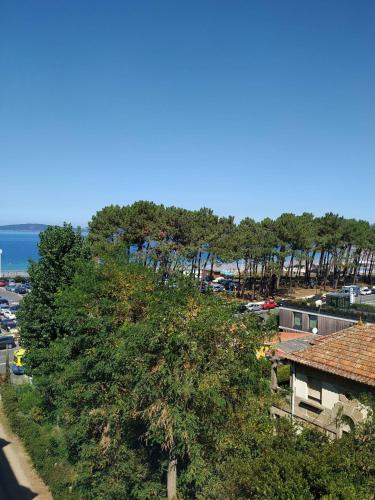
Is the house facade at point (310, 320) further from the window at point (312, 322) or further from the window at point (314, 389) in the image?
the window at point (314, 389)

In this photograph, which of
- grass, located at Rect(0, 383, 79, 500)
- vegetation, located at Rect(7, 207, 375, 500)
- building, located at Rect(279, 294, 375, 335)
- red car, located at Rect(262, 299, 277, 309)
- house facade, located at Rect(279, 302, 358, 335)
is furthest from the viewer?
red car, located at Rect(262, 299, 277, 309)

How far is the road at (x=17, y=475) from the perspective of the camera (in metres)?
22.1

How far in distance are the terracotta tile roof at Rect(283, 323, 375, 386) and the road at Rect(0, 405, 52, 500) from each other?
1482 centimetres

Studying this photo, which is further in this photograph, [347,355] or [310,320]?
[310,320]

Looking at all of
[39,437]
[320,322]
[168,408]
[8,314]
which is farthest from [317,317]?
[8,314]

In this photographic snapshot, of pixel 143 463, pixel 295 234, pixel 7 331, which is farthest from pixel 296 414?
pixel 295 234

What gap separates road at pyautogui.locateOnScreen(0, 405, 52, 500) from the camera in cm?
2211

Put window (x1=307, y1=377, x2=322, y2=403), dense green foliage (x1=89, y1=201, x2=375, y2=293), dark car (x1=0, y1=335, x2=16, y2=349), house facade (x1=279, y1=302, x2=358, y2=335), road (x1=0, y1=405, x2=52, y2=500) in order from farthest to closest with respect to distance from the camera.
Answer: dense green foliage (x1=89, y1=201, x2=375, y2=293) → dark car (x1=0, y1=335, x2=16, y2=349) → house facade (x1=279, y1=302, x2=358, y2=335) → road (x1=0, y1=405, x2=52, y2=500) → window (x1=307, y1=377, x2=322, y2=403)

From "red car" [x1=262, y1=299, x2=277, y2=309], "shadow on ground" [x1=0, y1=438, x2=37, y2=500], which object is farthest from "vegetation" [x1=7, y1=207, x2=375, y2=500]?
"red car" [x1=262, y1=299, x2=277, y2=309]

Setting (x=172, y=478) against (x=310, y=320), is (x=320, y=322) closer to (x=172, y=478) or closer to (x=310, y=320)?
(x=310, y=320)

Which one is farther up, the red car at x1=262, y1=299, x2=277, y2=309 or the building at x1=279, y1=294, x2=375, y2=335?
the building at x1=279, y1=294, x2=375, y2=335

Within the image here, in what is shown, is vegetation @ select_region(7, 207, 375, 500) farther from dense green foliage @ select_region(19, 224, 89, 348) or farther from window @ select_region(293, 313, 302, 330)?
window @ select_region(293, 313, 302, 330)

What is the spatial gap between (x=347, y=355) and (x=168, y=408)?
8.43 metres

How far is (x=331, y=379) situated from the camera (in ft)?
59.6
